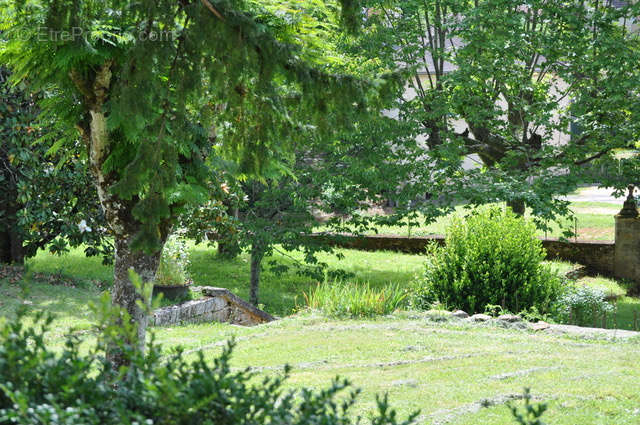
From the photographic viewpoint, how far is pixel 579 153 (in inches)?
548

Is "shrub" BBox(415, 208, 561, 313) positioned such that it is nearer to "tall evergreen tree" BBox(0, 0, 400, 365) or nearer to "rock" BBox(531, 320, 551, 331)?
"rock" BBox(531, 320, 551, 331)

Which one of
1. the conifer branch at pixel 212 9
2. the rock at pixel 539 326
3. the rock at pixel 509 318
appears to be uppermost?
the conifer branch at pixel 212 9

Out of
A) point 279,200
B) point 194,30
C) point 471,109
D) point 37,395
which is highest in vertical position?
point 471,109

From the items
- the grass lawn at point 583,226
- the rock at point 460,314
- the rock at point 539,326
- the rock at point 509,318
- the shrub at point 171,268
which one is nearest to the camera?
the rock at point 539,326

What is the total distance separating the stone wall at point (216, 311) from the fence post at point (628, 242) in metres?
9.91

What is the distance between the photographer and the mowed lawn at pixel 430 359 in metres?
5.73

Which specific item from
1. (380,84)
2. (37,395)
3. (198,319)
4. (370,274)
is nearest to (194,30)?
(380,84)

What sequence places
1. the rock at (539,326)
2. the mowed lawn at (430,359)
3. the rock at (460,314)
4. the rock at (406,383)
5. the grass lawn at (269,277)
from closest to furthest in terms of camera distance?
the mowed lawn at (430,359) → the rock at (406,383) → the rock at (539,326) → the rock at (460,314) → the grass lawn at (269,277)

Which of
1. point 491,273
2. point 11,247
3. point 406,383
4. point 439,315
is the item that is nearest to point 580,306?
point 491,273

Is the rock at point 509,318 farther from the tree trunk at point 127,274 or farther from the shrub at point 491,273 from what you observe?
the tree trunk at point 127,274

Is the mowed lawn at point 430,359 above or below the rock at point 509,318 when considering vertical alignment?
below

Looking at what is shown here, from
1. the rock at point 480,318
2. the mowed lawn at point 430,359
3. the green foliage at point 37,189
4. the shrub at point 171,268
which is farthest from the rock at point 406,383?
the green foliage at point 37,189

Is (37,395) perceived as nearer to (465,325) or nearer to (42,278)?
(465,325)

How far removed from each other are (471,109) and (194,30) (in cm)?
1005
